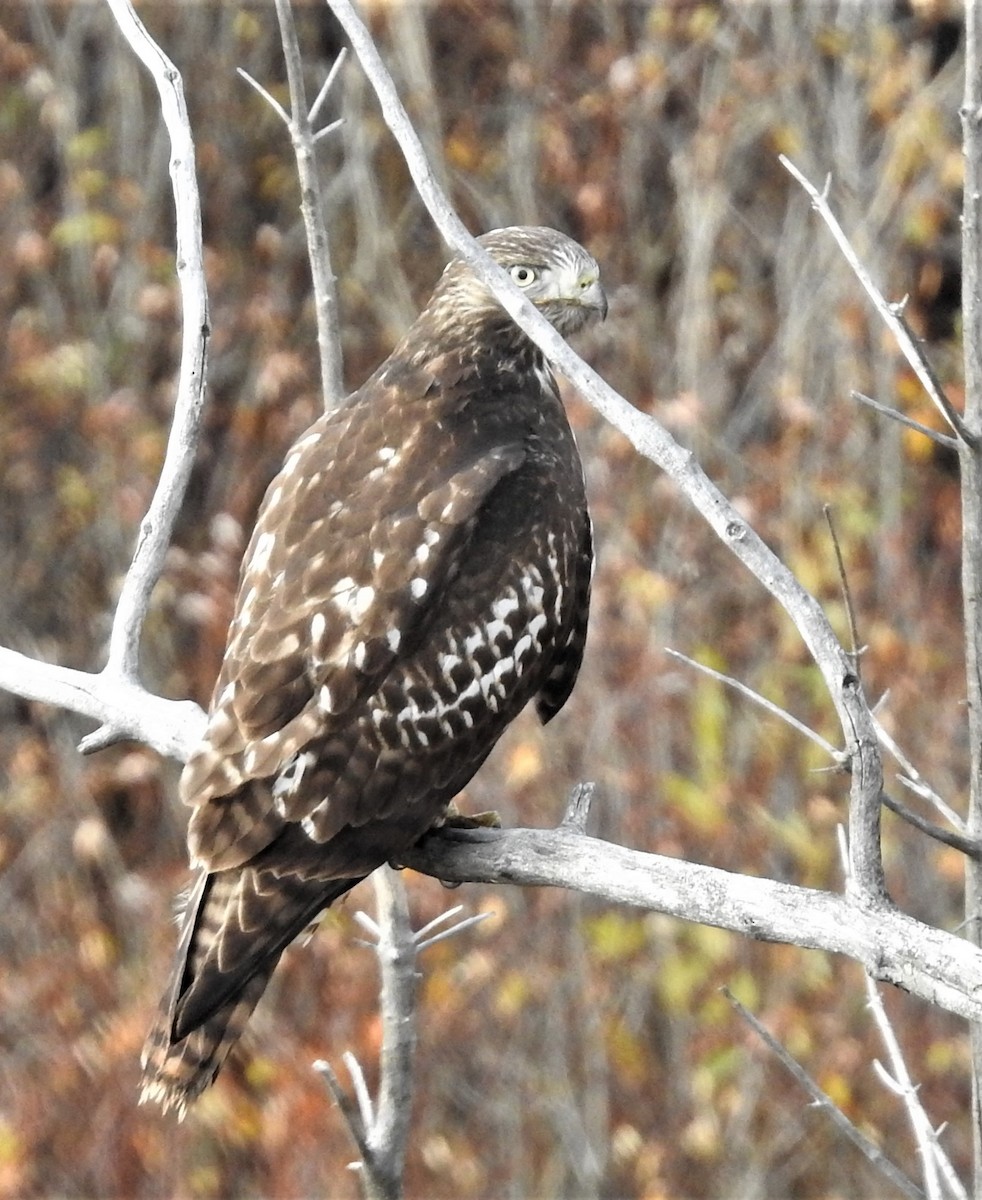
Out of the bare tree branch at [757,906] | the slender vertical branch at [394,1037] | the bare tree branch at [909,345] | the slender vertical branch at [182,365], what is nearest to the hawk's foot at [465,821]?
the slender vertical branch at [394,1037]

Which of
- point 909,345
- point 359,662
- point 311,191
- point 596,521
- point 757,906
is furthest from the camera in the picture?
point 596,521

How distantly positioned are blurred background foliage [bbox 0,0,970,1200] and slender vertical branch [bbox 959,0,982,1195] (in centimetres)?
313

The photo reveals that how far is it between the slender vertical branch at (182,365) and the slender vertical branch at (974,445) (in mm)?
1275

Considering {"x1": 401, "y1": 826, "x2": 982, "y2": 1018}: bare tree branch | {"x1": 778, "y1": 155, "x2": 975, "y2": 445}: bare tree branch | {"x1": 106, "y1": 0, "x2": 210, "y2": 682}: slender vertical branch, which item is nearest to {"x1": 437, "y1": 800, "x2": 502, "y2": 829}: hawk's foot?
{"x1": 401, "y1": 826, "x2": 982, "y2": 1018}: bare tree branch

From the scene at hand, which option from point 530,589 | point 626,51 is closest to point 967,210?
point 530,589

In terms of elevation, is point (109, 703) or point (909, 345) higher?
point (909, 345)

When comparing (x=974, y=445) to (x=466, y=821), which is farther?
(x=466, y=821)

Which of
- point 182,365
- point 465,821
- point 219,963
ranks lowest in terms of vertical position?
point 219,963

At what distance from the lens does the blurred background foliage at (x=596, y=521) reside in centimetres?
678

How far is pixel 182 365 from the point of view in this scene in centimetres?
326

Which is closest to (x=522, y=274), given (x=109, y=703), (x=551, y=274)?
(x=551, y=274)

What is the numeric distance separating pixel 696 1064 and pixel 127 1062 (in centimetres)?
200

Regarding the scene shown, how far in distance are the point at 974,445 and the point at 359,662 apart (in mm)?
1119

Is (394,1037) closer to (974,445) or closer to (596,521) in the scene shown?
(974,445)
